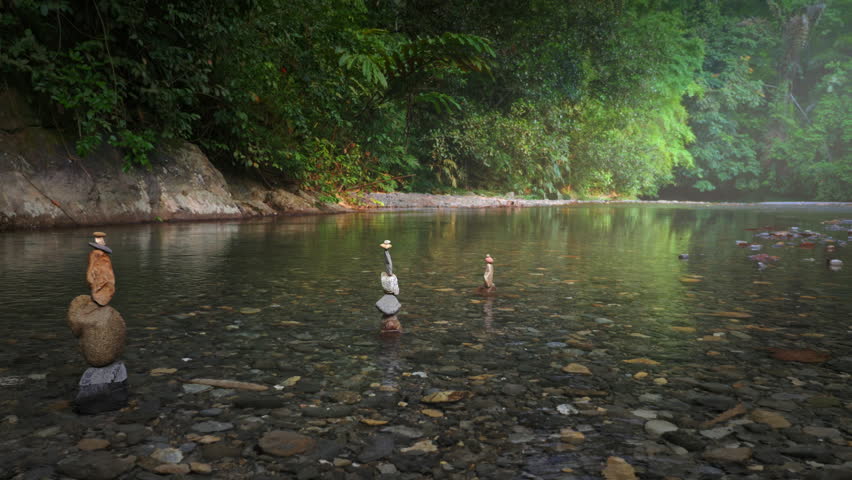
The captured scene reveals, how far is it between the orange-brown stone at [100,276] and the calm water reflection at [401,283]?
0.52 m

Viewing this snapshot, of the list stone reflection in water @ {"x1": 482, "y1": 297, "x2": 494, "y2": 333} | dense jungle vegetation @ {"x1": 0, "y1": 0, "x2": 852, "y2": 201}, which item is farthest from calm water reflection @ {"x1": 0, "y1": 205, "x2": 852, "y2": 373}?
dense jungle vegetation @ {"x1": 0, "y1": 0, "x2": 852, "y2": 201}

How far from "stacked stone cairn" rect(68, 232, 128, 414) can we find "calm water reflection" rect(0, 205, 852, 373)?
435 mm

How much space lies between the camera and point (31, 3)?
300 inches

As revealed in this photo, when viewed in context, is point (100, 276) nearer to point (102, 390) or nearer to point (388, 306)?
point (102, 390)

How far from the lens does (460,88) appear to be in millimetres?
21641

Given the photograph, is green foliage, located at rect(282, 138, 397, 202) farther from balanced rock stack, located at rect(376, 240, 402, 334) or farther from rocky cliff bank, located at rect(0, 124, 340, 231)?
balanced rock stack, located at rect(376, 240, 402, 334)

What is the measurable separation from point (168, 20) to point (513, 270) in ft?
24.5

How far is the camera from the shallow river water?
61.1 inches

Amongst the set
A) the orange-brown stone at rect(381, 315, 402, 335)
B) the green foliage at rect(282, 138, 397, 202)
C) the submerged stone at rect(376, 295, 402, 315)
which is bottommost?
the orange-brown stone at rect(381, 315, 402, 335)

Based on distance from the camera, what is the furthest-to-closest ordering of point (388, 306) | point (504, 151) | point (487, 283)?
point (504, 151) < point (487, 283) < point (388, 306)

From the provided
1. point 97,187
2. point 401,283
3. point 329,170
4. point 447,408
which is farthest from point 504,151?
point 447,408

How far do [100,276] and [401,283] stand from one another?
246 cm

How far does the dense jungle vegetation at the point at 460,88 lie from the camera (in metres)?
8.82

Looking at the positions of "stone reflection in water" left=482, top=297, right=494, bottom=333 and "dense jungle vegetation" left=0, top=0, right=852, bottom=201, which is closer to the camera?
"stone reflection in water" left=482, top=297, right=494, bottom=333
